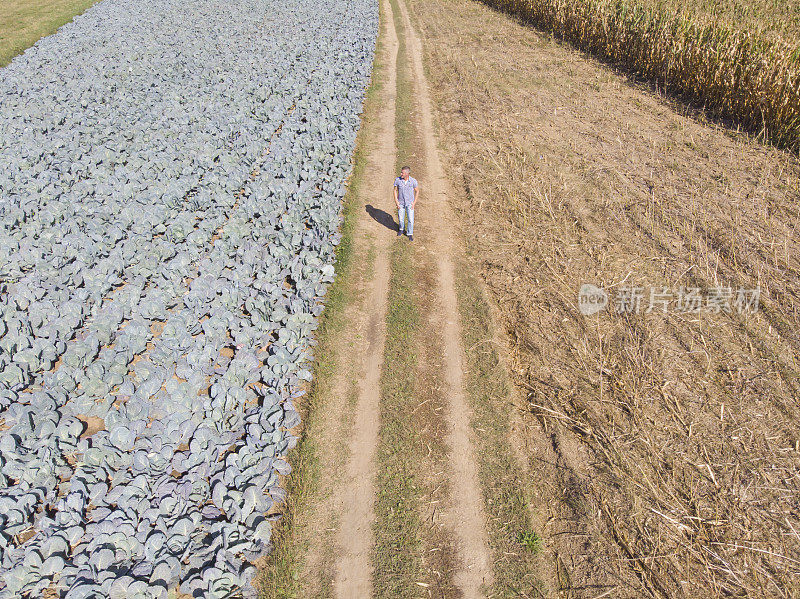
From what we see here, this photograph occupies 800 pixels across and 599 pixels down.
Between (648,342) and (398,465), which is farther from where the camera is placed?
(648,342)

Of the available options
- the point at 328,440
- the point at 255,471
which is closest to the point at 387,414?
the point at 328,440

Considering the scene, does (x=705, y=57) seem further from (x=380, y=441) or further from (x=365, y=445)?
(x=365, y=445)

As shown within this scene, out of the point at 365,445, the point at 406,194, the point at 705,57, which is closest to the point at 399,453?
the point at 365,445

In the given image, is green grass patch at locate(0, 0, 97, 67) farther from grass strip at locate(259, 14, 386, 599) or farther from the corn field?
the corn field

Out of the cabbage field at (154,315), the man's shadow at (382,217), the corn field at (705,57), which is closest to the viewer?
the cabbage field at (154,315)

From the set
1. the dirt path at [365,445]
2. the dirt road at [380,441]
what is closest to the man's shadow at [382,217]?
the dirt road at [380,441]

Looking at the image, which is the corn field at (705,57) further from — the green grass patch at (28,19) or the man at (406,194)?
the green grass patch at (28,19)
